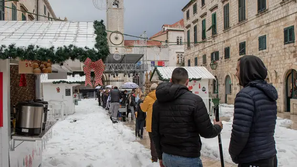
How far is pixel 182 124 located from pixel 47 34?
2572 mm

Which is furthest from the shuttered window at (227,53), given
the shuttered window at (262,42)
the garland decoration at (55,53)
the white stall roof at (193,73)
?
the garland decoration at (55,53)

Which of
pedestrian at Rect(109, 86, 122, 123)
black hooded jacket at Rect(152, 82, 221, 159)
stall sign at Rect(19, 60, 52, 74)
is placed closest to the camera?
black hooded jacket at Rect(152, 82, 221, 159)

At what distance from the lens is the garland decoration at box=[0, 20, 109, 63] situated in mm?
3123

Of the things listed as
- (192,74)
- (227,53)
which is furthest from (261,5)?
(192,74)

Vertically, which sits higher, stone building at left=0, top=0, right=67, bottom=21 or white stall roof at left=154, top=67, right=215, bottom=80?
stone building at left=0, top=0, right=67, bottom=21

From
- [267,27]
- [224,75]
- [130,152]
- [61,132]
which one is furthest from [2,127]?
[224,75]

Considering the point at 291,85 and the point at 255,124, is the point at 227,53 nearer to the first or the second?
the point at 291,85

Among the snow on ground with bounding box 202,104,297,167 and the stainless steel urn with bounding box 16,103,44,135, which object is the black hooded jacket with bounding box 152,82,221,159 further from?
the snow on ground with bounding box 202,104,297,167

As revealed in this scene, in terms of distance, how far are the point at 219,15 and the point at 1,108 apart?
21421mm

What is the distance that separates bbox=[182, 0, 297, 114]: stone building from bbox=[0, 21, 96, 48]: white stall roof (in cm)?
846

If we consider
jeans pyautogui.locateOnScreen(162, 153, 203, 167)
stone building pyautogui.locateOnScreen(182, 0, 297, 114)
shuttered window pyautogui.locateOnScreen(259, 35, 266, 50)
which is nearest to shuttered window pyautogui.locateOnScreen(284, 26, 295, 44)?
stone building pyautogui.locateOnScreen(182, 0, 297, 114)

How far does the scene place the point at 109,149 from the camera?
695 centimetres

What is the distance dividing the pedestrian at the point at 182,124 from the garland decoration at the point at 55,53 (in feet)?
3.93

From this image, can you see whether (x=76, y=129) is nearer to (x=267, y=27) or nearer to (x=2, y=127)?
(x=2, y=127)
